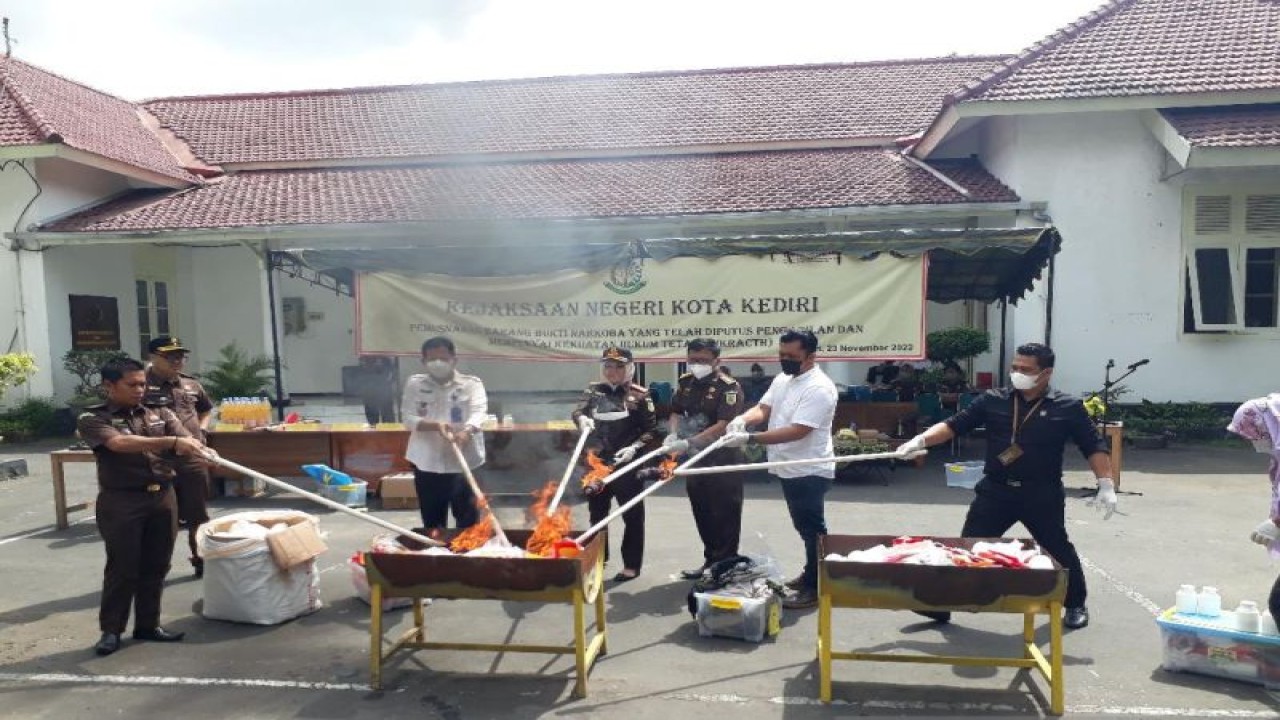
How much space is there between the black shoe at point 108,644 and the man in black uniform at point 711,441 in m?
3.56

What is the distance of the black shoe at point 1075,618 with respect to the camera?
4914 millimetres

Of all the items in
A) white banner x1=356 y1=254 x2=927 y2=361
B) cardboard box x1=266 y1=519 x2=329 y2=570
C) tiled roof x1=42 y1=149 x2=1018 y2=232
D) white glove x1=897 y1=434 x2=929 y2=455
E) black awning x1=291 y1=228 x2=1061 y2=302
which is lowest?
cardboard box x1=266 y1=519 x2=329 y2=570

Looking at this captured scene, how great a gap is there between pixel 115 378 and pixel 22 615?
2.04 m

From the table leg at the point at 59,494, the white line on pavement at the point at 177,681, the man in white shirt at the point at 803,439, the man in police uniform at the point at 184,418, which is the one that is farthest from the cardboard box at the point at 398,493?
the man in white shirt at the point at 803,439

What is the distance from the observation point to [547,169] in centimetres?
1505

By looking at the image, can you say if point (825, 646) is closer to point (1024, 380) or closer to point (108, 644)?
point (1024, 380)

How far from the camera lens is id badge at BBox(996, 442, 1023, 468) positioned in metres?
4.78

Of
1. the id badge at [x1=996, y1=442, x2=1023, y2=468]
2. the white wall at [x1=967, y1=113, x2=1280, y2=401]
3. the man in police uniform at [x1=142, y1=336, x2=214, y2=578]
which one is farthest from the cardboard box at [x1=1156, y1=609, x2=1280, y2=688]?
the white wall at [x1=967, y1=113, x2=1280, y2=401]

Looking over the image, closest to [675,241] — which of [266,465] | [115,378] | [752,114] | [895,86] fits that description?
[266,465]

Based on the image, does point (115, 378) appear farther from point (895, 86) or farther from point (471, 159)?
point (895, 86)

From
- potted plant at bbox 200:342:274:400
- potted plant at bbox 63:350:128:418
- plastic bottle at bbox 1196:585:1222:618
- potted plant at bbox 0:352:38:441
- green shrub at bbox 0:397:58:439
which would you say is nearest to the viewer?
plastic bottle at bbox 1196:585:1222:618

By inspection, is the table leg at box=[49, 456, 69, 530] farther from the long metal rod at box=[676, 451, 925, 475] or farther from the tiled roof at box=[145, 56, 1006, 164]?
the tiled roof at box=[145, 56, 1006, 164]

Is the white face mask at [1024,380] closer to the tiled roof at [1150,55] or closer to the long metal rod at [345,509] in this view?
the long metal rod at [345,509]

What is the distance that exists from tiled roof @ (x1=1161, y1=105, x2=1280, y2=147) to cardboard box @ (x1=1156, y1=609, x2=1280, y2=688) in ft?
27.1
